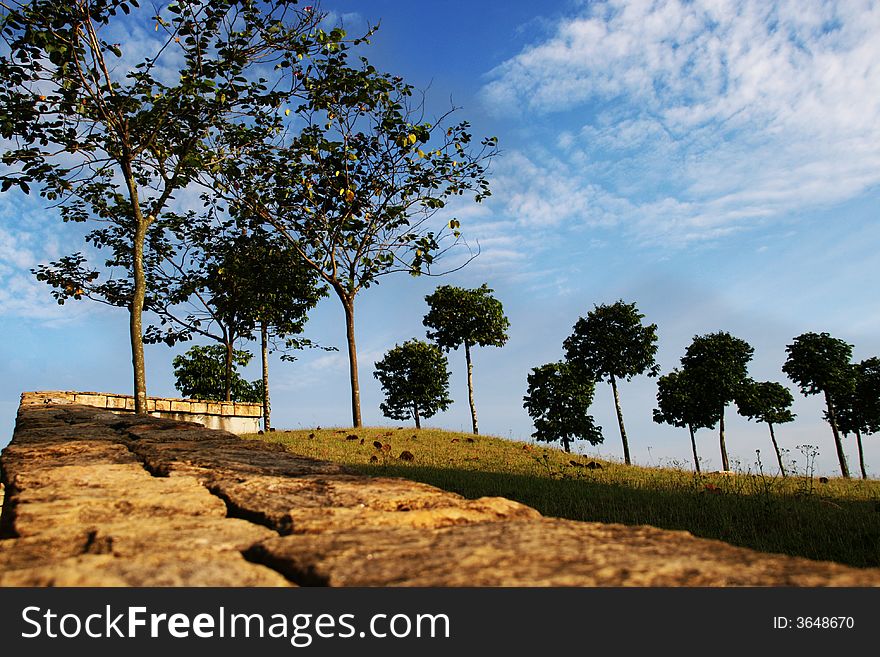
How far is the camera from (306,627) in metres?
1.28

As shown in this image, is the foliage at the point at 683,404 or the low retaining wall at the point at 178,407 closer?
the low retaining wall at the point at 178,407

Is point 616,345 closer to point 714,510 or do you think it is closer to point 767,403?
point 767,403

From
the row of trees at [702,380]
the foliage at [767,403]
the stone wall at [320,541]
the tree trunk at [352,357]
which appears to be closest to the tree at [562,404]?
the row of trees at [702,380]

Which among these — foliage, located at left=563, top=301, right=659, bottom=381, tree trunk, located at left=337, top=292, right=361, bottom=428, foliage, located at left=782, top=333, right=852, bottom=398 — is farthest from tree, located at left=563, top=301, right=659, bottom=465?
tree trunk, located at left=337, top=292, right=361, bottom=428

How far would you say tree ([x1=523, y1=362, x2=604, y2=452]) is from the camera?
3206cm

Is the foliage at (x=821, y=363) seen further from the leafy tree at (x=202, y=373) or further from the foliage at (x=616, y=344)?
the leafy tree at (x=202, y=373)

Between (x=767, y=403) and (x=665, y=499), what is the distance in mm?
28777

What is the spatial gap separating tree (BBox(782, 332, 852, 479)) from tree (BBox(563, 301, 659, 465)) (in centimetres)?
766

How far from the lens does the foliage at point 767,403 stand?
30758 millimetres

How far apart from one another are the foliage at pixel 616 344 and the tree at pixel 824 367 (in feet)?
25.1

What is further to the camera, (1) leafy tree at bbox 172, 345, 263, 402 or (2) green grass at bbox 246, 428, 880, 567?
(1) leafy tree at bbox 172, 345, 263, 402

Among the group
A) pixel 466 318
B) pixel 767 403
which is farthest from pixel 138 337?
pixel 767 403

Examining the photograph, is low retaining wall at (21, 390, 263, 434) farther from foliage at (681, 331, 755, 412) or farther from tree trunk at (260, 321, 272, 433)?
foliage at (681, 331, 755, 412)

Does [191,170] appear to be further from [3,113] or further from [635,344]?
[635,344]
